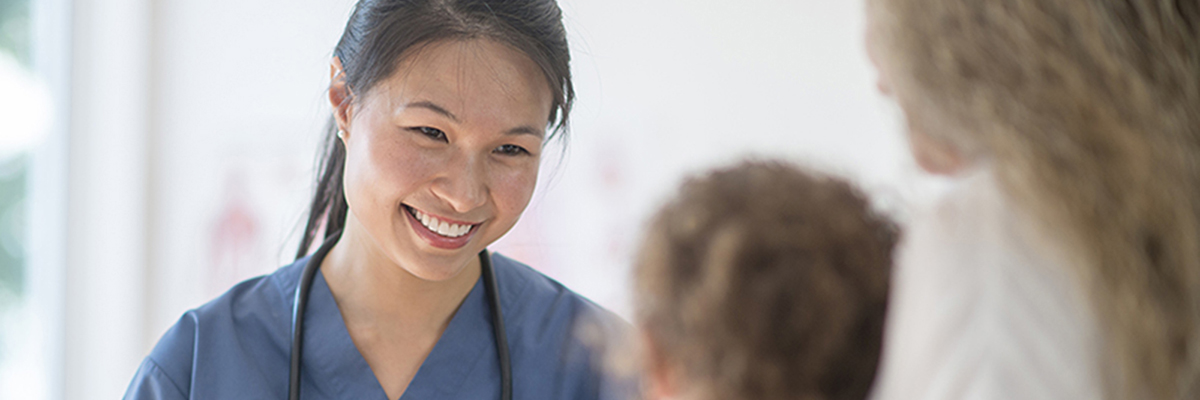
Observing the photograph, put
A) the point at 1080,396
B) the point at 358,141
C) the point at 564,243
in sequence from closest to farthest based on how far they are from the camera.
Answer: the point at 1080,396, the point at 358,141, the point at 564,243

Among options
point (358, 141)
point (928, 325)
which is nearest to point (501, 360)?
point (358, 141)

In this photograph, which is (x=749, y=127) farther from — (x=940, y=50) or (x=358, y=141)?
(x=940, y=50)

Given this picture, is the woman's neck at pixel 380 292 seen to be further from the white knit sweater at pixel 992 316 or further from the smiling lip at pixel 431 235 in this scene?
the white knit sweater at pixel 992 316

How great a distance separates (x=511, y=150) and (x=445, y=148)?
98 mm

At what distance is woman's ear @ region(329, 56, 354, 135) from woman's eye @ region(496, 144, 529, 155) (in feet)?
0.71

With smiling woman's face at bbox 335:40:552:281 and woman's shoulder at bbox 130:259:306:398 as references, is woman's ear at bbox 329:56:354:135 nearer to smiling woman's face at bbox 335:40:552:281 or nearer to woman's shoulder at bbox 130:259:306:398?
smiling woman's face at bbox 335:40:552:281

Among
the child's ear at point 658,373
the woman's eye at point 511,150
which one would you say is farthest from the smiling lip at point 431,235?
the child's ear at point 658,373

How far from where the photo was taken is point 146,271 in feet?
9.68

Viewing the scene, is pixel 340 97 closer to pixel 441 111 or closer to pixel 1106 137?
pixel 441 111

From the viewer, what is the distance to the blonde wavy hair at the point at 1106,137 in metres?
0.64

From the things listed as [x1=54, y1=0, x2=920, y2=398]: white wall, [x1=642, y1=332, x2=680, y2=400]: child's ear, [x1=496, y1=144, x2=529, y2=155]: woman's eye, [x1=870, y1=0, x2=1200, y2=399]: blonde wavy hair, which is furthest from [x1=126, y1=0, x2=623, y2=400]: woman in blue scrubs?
[x1=870, y1=0, x2=1200, y2=399]: blonde wavy hair

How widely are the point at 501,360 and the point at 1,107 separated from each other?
83.7 inches

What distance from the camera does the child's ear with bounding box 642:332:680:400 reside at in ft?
2.46

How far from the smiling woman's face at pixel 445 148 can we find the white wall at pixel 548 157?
60 centimetres
